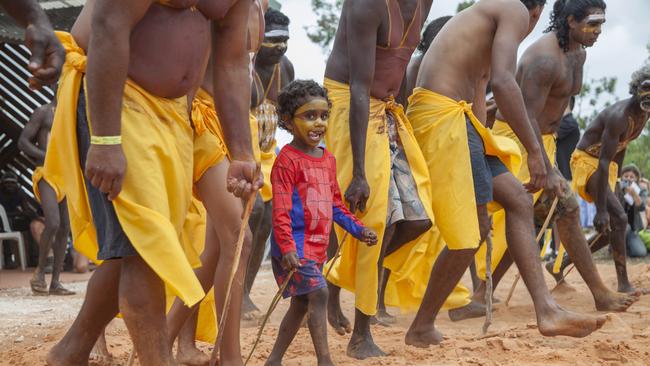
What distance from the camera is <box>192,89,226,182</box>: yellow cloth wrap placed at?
3523 mm

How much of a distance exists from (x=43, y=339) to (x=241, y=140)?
7.31 feet

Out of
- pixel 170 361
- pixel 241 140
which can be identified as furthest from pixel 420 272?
pixel 170 361

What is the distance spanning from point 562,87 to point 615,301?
1.56 meters

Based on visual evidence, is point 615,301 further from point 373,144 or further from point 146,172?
point 146,172

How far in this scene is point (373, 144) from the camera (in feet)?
15.6

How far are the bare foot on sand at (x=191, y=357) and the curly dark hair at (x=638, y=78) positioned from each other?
15.2 ft

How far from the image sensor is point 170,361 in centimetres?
288

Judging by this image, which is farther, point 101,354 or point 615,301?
point 615,301

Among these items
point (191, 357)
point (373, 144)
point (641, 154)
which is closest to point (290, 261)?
point (191, 357)

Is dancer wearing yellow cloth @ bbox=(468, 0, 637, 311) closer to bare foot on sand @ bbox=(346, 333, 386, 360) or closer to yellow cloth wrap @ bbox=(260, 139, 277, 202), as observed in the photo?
yellow cloth wrap @ bbox=(260, 139, 277, 202)

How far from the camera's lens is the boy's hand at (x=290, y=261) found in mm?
3861

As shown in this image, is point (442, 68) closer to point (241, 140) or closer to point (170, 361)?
point (241, 140)

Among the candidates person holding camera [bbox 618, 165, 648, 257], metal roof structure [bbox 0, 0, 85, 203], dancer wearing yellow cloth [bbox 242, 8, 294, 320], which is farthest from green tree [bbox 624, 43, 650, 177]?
dancer wearing yellow cloth [bbox 242, 8, 294, 320]

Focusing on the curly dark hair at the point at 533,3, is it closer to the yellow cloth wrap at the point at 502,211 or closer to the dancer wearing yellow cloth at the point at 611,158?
the yellow cloth wrap at the point at 502,211
